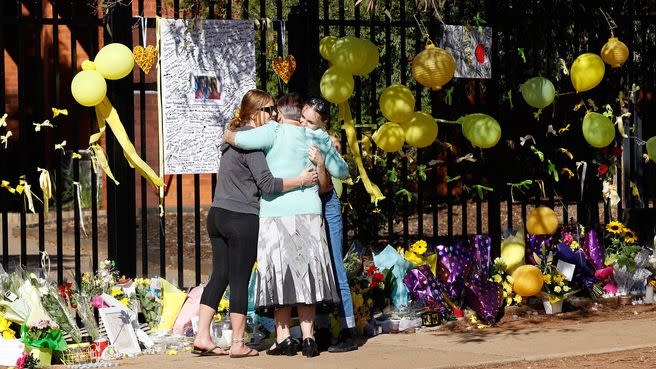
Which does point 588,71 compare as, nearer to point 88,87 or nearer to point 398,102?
point 398,102

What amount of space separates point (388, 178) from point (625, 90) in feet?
8.10

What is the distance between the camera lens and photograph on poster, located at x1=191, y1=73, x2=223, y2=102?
8.36m

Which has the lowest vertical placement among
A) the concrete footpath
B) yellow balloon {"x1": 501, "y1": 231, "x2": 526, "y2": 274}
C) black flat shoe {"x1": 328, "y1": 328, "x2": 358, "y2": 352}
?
the concrete footpath

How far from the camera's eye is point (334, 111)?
43.1 feet

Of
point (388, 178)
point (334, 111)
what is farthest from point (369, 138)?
point (334, 111)

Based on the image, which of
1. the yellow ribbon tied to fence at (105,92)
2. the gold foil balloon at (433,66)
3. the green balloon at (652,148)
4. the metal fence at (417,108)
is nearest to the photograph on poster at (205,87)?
the metal fence at (417,108)

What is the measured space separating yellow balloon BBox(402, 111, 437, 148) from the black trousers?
1.69 meters

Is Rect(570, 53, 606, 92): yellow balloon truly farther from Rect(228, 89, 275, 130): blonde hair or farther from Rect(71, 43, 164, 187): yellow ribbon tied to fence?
Rect(71, 43, 164, 187): yellow ribbon tied to fence

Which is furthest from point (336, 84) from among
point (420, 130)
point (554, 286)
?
point (554, 286)

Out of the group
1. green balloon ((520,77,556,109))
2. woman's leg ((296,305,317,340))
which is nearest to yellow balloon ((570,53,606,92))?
green balloon ((520,77,556,109))

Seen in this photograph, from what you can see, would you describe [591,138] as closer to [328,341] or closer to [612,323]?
[612,323]

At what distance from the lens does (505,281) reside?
30.3 ft

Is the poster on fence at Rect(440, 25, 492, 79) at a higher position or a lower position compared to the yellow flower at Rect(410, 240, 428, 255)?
higher

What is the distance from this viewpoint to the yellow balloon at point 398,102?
8523 mm
